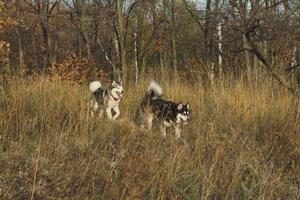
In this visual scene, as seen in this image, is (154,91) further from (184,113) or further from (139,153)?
(139,153)

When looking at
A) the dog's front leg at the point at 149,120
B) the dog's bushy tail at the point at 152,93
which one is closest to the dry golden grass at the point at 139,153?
the dog's front leg at the point at 149,120

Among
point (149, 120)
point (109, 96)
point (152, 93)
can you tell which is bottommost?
point (149, 120)

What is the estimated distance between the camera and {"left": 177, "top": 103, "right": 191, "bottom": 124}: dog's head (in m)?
6.63

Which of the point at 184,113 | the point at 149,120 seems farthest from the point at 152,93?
the point at 184,113

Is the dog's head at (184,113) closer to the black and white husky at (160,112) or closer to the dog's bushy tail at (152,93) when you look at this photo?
the black and white husky at (160,112)

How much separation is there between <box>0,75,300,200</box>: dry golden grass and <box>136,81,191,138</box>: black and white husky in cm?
24

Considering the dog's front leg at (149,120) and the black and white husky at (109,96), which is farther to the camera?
the black and white husky at (109,96)

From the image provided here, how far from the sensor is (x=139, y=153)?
4.33 meters

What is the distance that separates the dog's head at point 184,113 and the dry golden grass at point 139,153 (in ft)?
0.44

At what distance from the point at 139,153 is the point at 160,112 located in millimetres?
3247

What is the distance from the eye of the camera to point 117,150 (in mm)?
4410

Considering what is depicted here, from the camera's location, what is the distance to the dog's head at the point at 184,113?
663 cm

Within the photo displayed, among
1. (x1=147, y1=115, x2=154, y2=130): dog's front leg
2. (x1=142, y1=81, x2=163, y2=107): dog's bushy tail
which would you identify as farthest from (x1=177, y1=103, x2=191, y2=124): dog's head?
(x1=142, y1=81, x2=163, y2=107): dog's bushy tail

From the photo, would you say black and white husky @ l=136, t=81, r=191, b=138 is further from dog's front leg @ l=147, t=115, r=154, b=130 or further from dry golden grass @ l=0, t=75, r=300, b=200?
dry golden grass @ l=0, t=75, r=300, b=200
